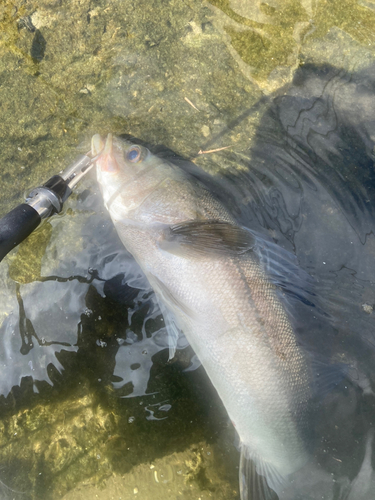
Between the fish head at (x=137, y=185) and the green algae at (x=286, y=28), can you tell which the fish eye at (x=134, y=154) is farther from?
the green algae at (x=286, y=28)

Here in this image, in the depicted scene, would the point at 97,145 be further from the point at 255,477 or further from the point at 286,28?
the point at 255,477

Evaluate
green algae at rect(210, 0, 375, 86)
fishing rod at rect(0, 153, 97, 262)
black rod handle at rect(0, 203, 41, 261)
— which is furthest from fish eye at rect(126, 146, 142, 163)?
green algae at rect(210, 0, 375, 86)

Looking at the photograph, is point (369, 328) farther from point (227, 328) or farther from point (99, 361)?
point (99, 361)

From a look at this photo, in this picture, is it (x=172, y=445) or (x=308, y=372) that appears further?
(x=172, y=445)

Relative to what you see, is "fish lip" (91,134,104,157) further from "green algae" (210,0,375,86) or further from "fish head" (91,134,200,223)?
"green algae" (210,0,375,86)

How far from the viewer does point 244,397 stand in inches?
112

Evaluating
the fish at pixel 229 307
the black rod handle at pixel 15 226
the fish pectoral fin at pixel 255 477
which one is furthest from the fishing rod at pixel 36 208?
the fish pectoral fin at pixel 255 477

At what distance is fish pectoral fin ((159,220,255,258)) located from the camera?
112 inches

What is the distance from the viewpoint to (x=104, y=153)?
316 cm

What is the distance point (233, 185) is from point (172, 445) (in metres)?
2.52

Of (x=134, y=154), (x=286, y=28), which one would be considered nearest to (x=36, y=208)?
(x=134, y=154)

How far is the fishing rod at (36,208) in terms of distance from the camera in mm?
2469

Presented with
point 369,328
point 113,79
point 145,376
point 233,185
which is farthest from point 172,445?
point 113,79

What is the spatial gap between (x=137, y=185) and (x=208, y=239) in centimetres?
86
